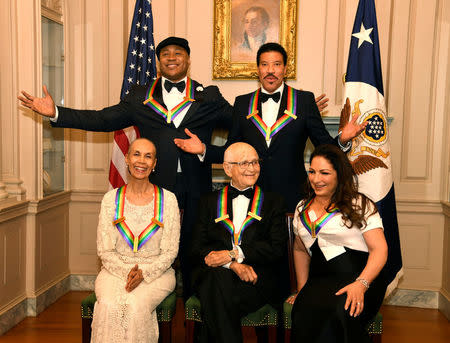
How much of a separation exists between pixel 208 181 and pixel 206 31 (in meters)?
1.93

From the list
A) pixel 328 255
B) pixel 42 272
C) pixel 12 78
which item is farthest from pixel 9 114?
pixel 328 255

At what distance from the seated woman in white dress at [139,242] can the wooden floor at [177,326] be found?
1015mm

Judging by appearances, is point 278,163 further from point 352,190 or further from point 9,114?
point 9,114

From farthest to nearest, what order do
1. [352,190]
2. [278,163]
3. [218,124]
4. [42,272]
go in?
[42,272], [218,124], [278,163], [352,190]

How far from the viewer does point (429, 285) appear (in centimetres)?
475

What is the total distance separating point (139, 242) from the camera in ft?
10.2

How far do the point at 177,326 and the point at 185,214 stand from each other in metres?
1.18

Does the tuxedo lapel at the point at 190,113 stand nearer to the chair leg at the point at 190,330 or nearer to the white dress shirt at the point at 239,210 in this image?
the white dress shirt at the point at 239,210

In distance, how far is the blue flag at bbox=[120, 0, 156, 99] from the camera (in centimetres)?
430

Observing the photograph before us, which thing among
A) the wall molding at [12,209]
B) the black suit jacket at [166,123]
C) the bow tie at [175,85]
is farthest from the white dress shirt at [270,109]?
the wall molding at [12,209]

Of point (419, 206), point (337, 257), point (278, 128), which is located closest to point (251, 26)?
point (278, 128)

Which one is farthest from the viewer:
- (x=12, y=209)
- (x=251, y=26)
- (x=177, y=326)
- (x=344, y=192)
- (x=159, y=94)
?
(x=251, y=26)

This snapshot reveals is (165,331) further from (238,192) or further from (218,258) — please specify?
(238,192)

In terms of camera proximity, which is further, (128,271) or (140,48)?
Answer: (140,48)
